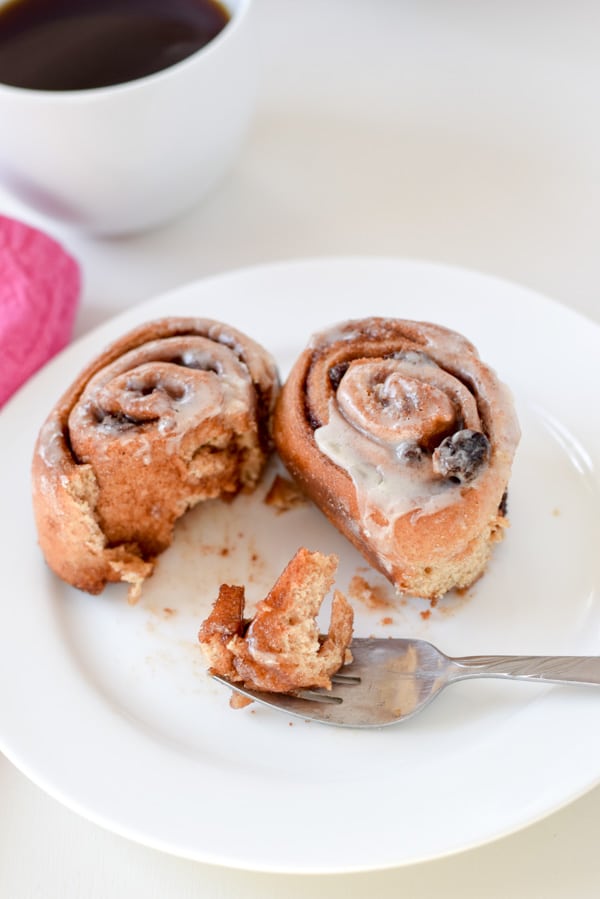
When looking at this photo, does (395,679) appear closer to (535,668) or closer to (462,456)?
(535,668)

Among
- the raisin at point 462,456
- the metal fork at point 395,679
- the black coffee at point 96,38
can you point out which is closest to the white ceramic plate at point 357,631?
→ the metal fork at point 395,679

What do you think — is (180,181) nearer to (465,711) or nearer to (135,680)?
(135,680)

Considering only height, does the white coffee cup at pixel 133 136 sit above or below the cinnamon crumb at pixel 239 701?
above

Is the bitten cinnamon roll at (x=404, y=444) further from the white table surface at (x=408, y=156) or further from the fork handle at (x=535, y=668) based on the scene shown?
the white table surface at (x=408, y=156)

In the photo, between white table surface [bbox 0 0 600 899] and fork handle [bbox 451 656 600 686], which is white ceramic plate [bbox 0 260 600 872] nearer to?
fork handle [bbox 451 656 600 686]

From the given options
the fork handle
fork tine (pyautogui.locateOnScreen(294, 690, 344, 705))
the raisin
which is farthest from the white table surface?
fork tine (pyautogui.locateOnScreen(294, 690, 344, 705))

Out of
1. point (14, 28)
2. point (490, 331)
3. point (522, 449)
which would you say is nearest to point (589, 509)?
point (522, 449)
